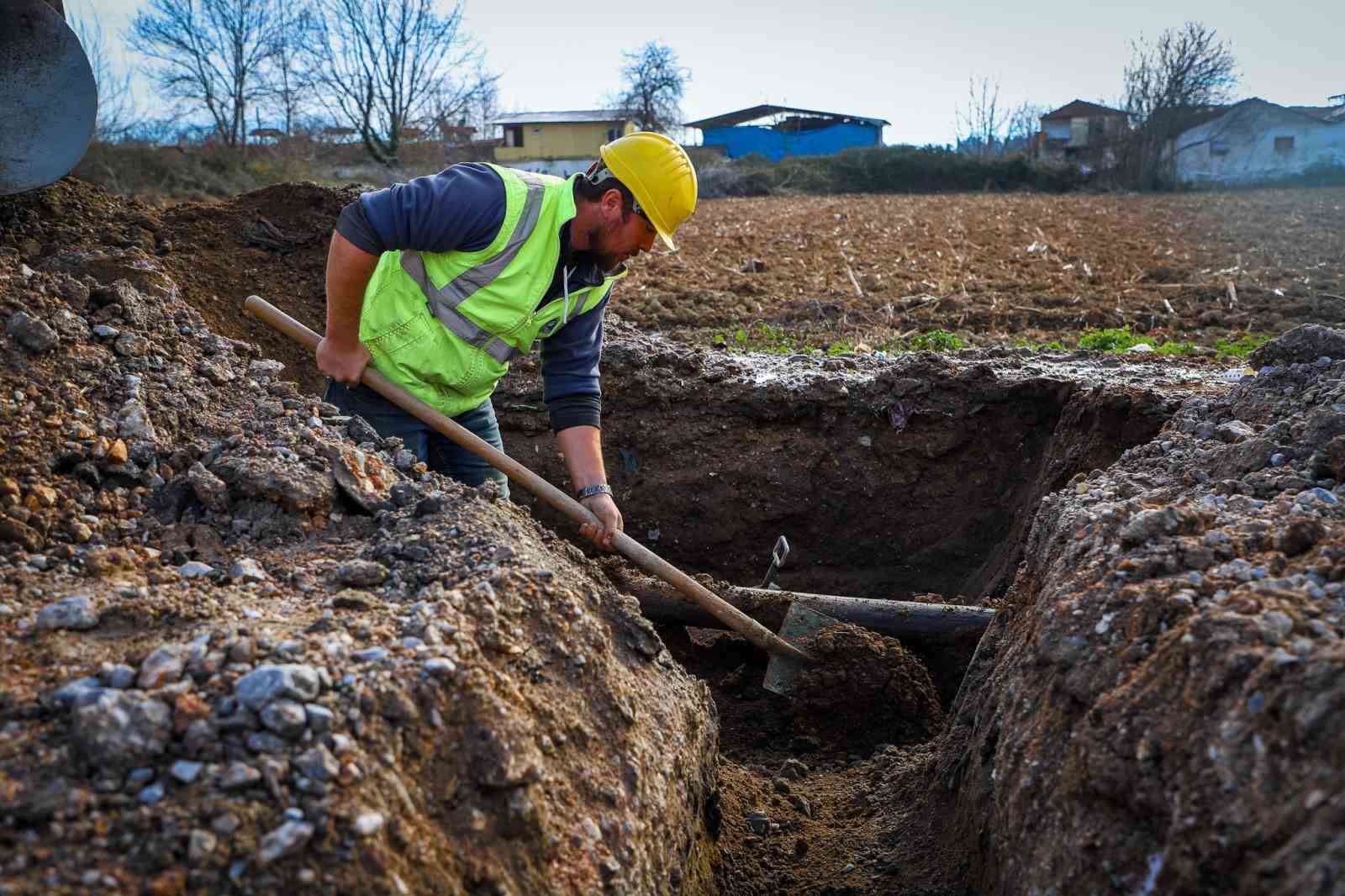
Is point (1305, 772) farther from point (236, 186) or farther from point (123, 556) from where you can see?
point (236, 186)

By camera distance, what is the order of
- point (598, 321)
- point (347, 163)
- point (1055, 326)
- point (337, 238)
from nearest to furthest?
point (337, 238)
point (598, 321)
point (1055, 326)
point (347, 163)

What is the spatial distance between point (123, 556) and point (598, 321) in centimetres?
184

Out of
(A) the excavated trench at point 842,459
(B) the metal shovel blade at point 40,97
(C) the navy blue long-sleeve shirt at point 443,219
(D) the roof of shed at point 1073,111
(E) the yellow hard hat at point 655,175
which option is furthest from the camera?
(D) the roof of shed at point 1073,111

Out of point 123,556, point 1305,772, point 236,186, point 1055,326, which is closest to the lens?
point 1305,772

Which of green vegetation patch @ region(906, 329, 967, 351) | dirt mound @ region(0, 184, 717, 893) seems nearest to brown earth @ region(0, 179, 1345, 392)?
green vegetation patch @ region(906, 329, 967, 351)

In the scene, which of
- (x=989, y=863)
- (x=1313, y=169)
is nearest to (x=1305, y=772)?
(x=989, y=863)

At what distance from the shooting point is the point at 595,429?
3.73m

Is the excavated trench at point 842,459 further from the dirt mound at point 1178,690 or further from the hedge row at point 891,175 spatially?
the hedge row at point 891,175

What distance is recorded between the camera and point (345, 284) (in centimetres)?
309

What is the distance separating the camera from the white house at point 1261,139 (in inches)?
1534

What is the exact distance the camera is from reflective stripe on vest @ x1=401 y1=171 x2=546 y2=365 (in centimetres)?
322

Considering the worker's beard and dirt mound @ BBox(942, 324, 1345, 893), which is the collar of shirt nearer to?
the worker's beard

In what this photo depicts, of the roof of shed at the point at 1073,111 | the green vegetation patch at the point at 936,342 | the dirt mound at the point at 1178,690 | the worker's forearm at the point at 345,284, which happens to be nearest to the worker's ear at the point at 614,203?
the worker's forearm at the point at 345,284

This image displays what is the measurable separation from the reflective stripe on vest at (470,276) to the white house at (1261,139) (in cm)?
4099
